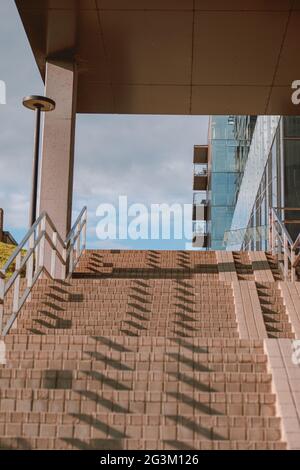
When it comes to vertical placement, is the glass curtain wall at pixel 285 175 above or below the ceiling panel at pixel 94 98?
above

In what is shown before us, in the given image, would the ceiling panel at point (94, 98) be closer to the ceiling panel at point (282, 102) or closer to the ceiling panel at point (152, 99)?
the ceiling panel at point (152, 99)

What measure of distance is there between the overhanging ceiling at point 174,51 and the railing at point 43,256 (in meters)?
2.62

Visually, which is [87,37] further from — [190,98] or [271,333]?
[271,333]

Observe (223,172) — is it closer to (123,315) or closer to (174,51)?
(174,51)

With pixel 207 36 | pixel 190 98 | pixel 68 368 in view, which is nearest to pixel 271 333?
pixel 68 368

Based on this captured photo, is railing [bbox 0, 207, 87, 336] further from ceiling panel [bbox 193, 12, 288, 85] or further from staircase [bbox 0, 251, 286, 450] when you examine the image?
ceiling panel [bbox 193, 12, 288, 85]

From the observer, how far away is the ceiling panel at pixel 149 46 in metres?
10.9

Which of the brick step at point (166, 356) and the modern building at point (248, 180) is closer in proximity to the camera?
the brick step at point (166, 356)

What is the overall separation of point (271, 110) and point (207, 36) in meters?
3.57

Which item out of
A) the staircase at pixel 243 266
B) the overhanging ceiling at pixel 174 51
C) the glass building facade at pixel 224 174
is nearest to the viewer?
the overhanging ceiling at pixel 174 51

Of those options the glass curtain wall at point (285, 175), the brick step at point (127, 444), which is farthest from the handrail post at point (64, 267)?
the glass curtain wall at point (285, 175)

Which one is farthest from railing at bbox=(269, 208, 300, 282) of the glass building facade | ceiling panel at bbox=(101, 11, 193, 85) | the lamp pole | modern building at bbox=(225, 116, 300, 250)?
the glass building facade

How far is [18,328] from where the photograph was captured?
8016 millimetres

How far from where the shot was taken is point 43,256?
10.3 meters
